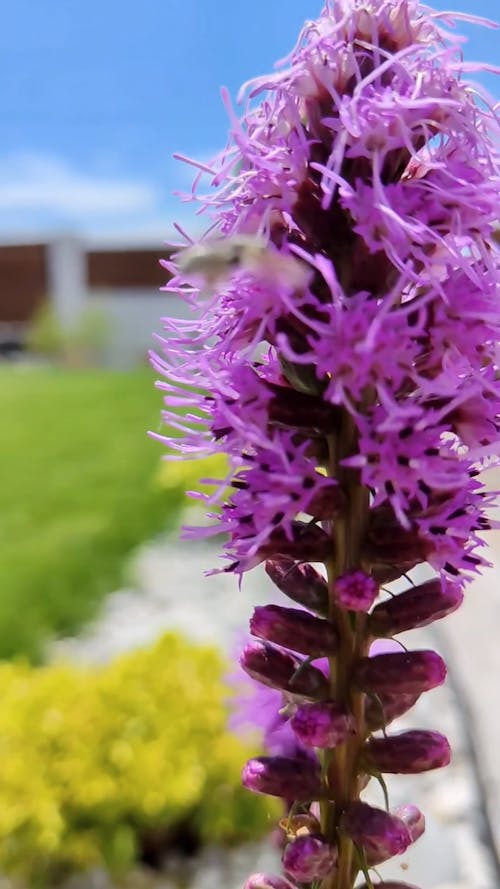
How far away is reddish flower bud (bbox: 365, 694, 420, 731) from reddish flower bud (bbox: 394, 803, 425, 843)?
0.40 feet

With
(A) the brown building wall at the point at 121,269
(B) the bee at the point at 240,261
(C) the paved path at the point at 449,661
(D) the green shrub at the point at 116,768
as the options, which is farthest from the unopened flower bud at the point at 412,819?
(A) the brown building wall at the point at 121,269

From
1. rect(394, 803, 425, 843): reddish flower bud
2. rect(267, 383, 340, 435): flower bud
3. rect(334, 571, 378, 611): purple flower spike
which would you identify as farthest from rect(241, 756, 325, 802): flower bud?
rect(267, 383, 340, 435): flower bud

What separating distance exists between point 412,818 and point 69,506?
6.37 meters

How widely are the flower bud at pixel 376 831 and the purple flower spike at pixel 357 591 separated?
0.73 feet

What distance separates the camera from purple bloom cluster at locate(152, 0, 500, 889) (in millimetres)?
843

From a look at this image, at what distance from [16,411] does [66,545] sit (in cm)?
786

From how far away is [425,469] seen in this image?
33.0 inches

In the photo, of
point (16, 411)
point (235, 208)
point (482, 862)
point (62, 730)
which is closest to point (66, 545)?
point (62, 730)

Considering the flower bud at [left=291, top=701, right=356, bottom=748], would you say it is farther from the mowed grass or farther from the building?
the building

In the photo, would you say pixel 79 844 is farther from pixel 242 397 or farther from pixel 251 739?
pixel 242 397

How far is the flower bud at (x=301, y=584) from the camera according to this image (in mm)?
963

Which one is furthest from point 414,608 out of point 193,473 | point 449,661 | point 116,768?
point 193,473

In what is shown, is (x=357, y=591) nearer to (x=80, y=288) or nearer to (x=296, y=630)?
(x=296, y=630)

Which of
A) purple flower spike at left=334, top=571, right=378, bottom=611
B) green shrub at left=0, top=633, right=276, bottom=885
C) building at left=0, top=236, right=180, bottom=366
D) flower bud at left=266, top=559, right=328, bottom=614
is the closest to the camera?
purple flower spike at left=334, top=571, right=378, bottom=611
